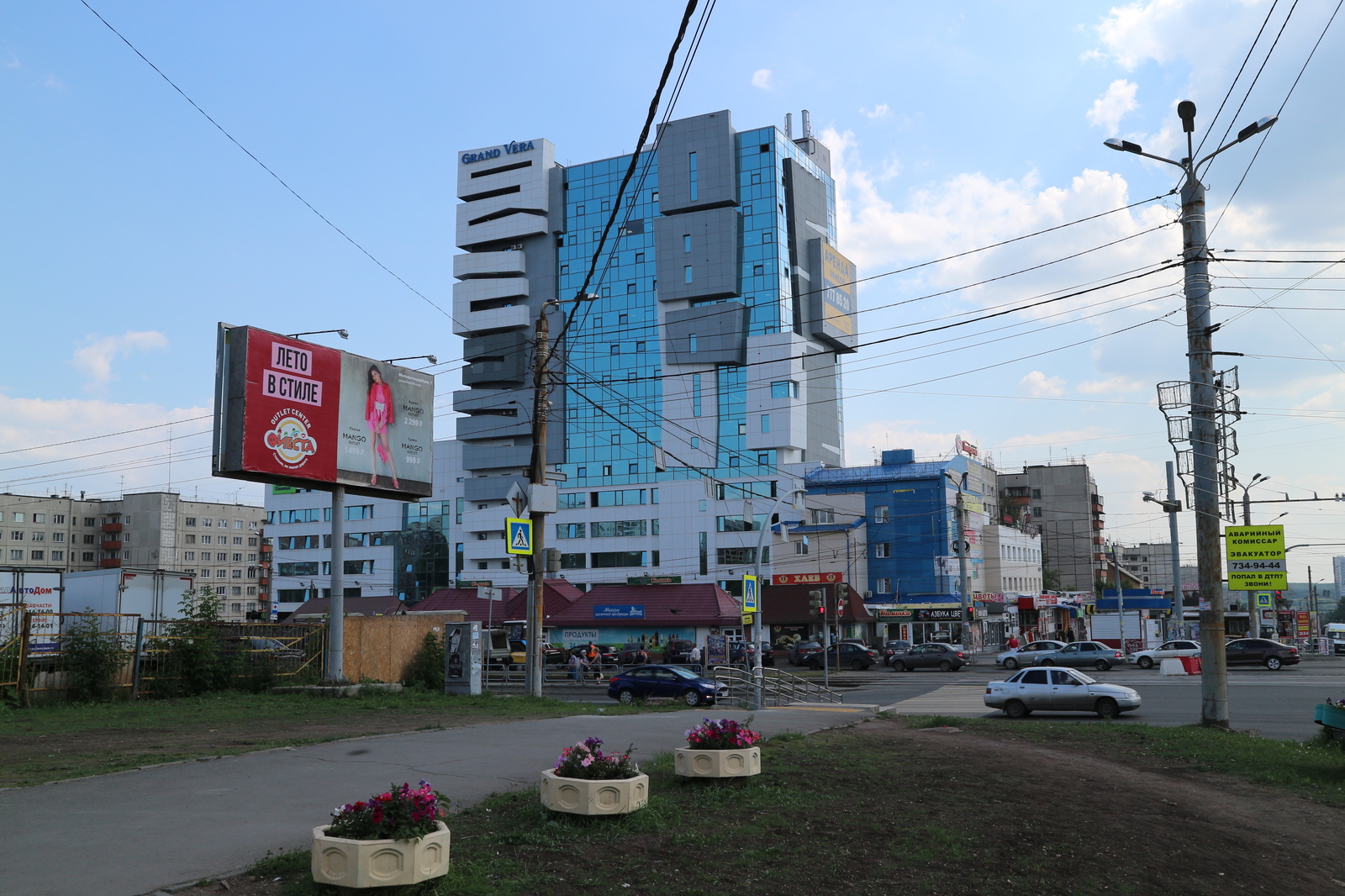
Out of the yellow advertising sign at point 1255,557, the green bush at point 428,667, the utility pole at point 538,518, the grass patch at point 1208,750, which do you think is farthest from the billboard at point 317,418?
the yellow advertising sign at point 1255,557

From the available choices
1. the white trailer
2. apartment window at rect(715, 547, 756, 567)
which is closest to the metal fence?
the white trailer

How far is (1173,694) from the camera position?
32.7 m

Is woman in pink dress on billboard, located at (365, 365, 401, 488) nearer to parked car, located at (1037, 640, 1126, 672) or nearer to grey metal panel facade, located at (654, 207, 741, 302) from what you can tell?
parked car, located at (1037, 640, 1126, 672)

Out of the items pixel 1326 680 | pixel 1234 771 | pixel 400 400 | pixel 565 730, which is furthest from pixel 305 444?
pixel 1326 680

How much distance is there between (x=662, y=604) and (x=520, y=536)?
48813mm

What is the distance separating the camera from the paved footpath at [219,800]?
25.4 ft

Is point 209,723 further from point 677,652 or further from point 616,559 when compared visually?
point 616,559

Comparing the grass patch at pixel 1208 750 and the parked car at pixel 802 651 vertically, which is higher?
the grass patch at pixel 1208 750

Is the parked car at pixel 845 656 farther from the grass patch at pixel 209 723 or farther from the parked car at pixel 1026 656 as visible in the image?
the grass patch at pixel 209 723

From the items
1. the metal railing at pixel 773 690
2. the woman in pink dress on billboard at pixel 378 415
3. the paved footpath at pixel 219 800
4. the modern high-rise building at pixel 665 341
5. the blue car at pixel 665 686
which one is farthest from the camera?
the modern high-rise building at pixel 665 341

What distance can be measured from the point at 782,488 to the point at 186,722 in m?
73.4

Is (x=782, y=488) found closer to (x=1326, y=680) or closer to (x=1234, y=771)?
(x=1326, y=680)

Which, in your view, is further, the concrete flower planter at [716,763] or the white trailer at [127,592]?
the white trailer at [127,592]

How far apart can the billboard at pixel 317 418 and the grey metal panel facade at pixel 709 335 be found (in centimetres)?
6608
